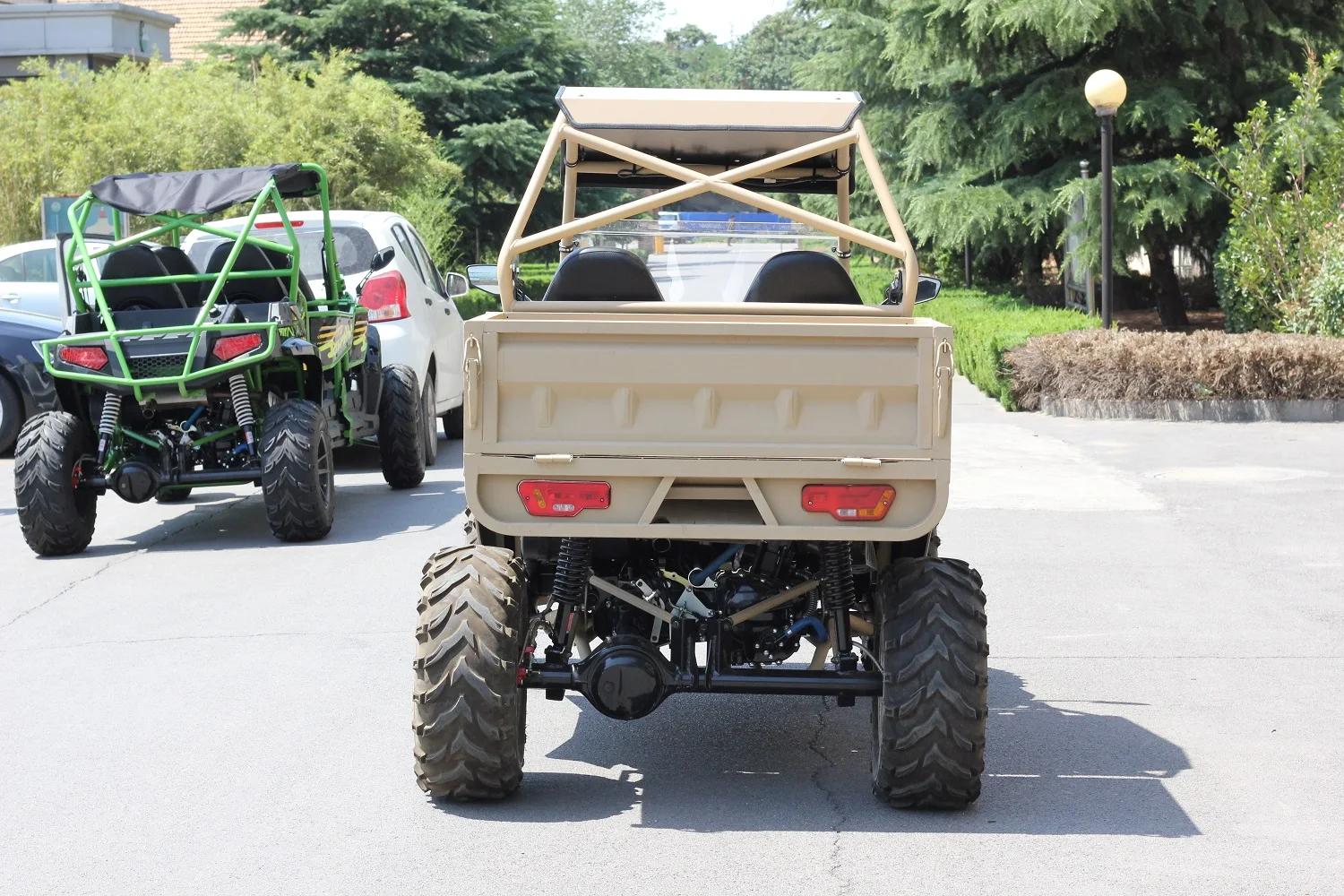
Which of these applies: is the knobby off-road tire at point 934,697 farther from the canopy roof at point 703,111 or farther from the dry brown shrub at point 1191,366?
the dry brown shrub at point 1191,366

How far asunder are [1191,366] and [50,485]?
10191 millimetres

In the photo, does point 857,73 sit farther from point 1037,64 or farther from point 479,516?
point 479,516

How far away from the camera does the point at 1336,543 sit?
9867 mm

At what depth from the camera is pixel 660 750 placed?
19.4 ft

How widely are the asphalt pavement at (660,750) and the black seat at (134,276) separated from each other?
5.06ft

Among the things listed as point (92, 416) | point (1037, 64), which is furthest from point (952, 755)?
point (1037, 64)

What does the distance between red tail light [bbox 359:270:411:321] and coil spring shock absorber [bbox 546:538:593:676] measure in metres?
8.14

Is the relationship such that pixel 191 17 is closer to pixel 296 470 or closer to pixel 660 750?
pixel 296 470

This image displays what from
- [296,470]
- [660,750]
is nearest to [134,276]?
[296,470]

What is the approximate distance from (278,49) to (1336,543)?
3138 cm

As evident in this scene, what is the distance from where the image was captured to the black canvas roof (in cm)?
1008

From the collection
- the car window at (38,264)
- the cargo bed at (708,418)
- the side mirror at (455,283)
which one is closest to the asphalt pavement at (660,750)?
the cargo bed at (708,418)

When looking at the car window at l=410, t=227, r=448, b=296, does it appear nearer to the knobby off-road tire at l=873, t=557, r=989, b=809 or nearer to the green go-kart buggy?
the green go-kart buggy

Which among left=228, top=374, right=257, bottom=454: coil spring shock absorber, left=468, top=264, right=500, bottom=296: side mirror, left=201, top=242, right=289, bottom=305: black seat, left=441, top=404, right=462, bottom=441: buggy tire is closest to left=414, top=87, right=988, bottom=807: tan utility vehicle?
left=468, top=264, right=500, bottom=296: side mirror
